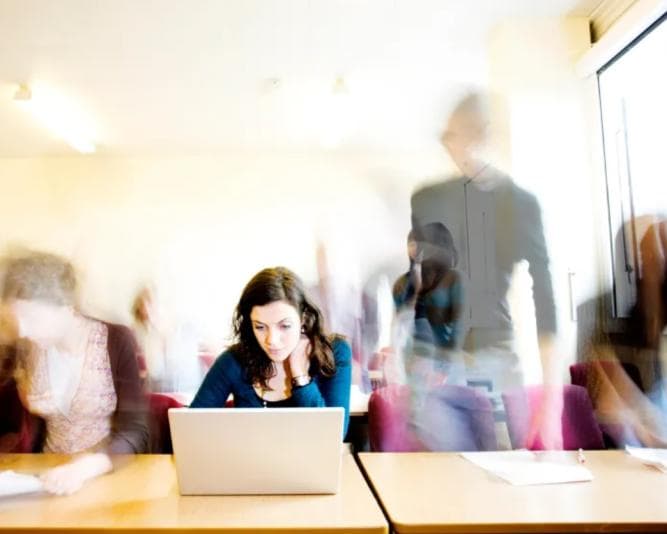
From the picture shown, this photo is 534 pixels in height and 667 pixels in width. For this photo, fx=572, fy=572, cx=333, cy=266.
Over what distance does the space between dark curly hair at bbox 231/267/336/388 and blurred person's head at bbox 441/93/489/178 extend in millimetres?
638

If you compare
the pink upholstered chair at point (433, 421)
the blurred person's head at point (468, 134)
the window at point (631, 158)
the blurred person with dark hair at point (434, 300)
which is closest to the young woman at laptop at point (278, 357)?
the pink upholstered chair at point (433, 421)

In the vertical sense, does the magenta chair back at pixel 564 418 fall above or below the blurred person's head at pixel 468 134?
below

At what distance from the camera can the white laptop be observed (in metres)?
1.21

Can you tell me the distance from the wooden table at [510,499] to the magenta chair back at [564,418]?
281 millimetres

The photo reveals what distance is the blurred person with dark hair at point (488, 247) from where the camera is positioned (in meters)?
1.78

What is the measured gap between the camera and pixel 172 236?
65.5 inches

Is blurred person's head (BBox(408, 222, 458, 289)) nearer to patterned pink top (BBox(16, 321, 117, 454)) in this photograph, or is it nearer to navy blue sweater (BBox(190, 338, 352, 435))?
navy blue sweater (BBox(190, 338, 352, 435))

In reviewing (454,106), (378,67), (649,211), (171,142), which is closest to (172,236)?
(171,142)

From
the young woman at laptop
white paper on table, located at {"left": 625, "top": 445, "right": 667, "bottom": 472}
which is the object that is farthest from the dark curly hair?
white paper on table, located at {"left": 625, "top": 445, "right": 667, "bottom": 472}

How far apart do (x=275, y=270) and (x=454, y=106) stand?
0.77 m

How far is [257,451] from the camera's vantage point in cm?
121

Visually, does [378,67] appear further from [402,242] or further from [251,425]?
[251,425]

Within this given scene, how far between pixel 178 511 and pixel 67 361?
72 centimetres

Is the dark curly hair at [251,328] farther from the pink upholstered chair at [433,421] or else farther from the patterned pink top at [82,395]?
the patterned pink top at [82,395]
